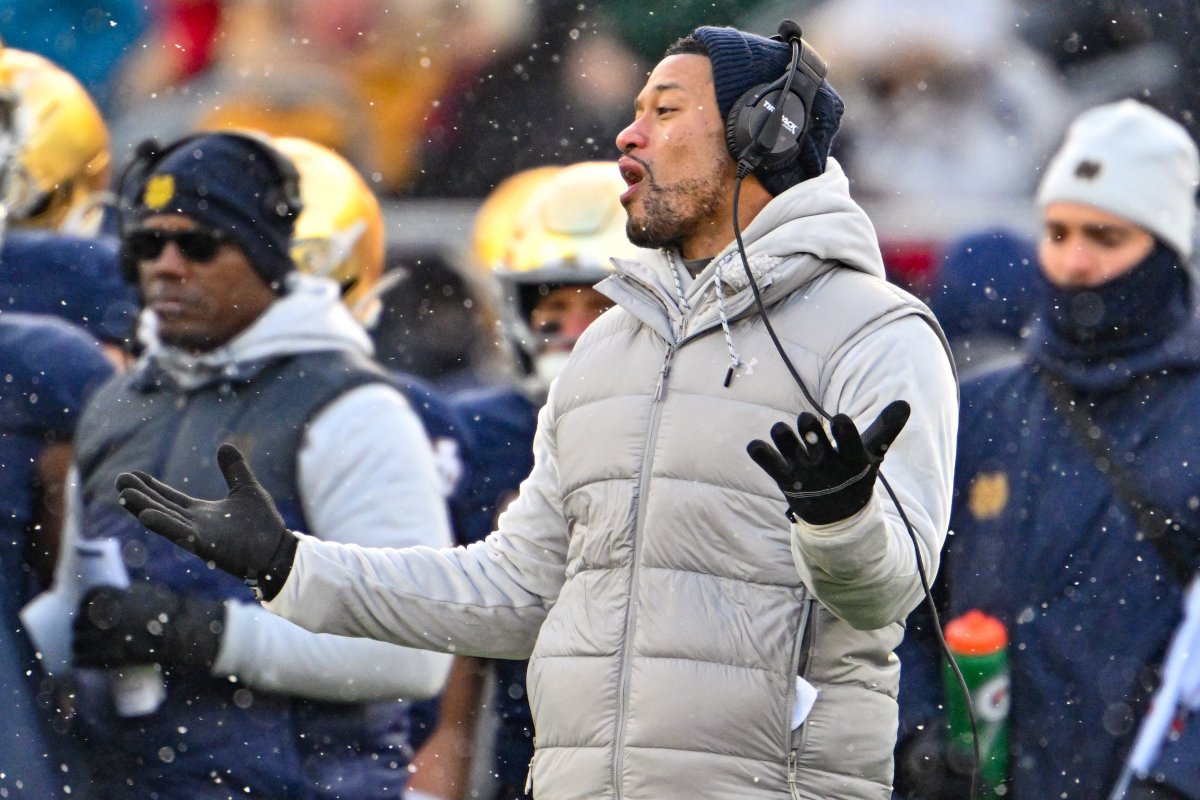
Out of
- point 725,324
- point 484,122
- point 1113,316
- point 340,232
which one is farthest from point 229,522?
point 484,122

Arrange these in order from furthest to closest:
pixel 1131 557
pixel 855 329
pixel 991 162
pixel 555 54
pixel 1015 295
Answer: pixel 555 54 < pixel 991 162 < pixel 1015 295 < pixel 1131 557 < pixel 855 329

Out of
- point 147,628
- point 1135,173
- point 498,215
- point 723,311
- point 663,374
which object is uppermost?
point 498,215

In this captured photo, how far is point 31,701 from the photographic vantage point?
5.78 m

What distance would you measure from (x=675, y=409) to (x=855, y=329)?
0.29 meters

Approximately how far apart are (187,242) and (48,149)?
2.33m

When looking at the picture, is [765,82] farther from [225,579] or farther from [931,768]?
[931,768]

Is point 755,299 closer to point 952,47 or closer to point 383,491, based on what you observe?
point 383,491

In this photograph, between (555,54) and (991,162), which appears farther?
(555,54)

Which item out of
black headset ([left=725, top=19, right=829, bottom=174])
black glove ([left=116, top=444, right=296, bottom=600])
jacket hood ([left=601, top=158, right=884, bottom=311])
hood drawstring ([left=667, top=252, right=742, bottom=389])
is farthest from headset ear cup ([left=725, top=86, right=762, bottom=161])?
black glove ([left=116, top=444, right=296, bottom=600])

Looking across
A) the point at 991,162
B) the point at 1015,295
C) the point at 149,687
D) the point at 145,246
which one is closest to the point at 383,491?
the point at 149,687

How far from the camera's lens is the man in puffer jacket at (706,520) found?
3.43 metres

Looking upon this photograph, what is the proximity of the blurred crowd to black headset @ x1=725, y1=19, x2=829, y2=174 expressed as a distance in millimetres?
3040

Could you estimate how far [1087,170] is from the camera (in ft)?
21.7

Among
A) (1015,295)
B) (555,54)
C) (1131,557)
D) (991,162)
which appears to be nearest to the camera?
(1131,557)
